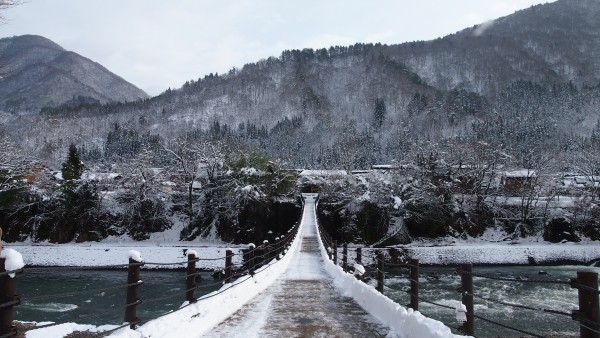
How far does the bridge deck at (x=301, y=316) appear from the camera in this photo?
6.70m

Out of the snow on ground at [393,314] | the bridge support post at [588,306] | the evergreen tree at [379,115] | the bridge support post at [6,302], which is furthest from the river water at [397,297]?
the evergreen tree at [379,115]

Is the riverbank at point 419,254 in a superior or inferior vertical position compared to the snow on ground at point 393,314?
inferior

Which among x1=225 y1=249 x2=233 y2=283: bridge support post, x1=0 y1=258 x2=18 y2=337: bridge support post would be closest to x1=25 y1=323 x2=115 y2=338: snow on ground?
x1=225 y1=249 x2=233 y2=283: bridge support post

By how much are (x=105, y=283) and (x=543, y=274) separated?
2777cm

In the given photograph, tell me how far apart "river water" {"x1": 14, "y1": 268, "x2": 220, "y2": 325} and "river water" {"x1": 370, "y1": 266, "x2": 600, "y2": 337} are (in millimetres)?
9653

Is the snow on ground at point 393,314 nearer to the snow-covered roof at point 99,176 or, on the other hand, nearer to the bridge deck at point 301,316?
the bridge deck at point 301,316

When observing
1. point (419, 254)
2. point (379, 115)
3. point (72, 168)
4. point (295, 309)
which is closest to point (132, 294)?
point (295, 309)

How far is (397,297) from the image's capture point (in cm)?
2166

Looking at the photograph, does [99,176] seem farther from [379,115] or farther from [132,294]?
[379,115]

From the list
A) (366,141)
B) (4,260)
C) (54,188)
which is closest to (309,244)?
(4,260)

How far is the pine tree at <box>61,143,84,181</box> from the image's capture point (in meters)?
45.4

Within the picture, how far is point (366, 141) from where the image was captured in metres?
111

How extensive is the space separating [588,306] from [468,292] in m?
1.91

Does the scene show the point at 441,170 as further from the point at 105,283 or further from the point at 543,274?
the point at 105,283
